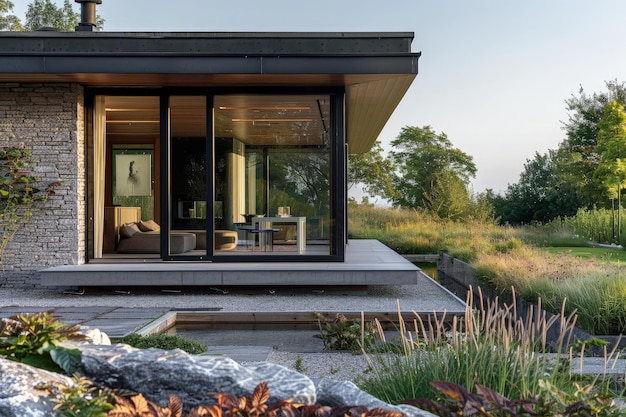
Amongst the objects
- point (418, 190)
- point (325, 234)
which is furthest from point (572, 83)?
point (325, 234)

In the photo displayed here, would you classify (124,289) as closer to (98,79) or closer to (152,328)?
(98,79)

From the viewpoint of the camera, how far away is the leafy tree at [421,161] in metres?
42.7

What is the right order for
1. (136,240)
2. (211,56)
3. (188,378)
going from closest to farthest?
1. (188,378)
2. (211,56)
3. (136,240)

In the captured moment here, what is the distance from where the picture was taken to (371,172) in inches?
1391

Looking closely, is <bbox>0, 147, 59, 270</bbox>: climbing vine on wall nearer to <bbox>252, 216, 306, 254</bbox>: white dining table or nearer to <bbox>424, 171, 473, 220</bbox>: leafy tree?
<bbox>252, 216, 306, 254</bbox>: white dining table

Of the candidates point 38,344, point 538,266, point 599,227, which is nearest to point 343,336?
point 38,344

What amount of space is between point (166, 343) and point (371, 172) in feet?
99.3

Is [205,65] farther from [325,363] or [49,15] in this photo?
[49,15]

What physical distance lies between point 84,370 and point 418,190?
130 feet

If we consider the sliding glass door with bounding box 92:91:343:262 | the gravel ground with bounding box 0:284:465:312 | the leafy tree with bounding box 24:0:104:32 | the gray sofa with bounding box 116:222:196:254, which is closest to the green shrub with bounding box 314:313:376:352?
the gravel ground with bounding box 0:284:465:312

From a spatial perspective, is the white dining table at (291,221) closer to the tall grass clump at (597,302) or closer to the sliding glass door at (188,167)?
the sliding glass door at (188,167)

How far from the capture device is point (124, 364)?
2.93m

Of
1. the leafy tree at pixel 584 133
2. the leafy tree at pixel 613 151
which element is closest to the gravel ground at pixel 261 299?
the leafy tree at pixel 613 151

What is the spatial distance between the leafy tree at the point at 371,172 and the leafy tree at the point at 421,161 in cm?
462
